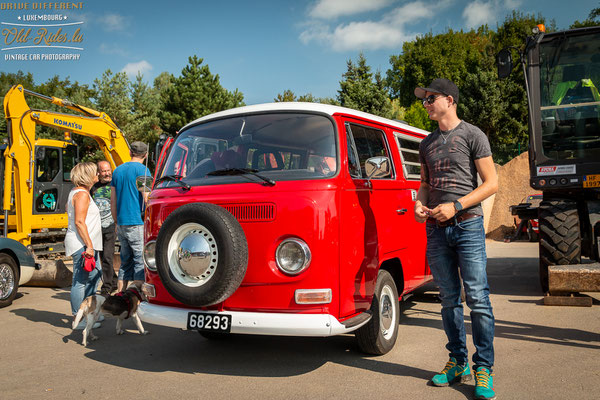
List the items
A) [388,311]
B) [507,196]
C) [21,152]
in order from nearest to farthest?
[388,311], [21,152], [507,196]

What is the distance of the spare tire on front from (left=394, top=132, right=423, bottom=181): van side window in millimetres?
2458

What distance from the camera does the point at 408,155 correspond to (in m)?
5.80

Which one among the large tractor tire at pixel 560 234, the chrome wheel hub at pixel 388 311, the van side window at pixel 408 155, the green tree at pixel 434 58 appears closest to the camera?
the chrome wheel hub at pixel 388 311

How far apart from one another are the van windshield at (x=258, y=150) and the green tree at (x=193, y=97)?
28128 mm

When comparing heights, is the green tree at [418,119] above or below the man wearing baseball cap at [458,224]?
above

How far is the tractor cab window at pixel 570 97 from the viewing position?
668 cm

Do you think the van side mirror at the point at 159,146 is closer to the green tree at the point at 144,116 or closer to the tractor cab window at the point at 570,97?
the tractor cab window at the point at 570,97

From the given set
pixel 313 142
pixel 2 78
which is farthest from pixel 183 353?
pixel 2 78

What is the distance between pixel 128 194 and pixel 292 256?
3.45 meters

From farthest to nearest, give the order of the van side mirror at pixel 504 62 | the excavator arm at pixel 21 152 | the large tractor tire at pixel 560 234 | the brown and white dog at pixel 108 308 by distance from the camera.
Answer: the excavator arm at pixel 21 152
the van side mirror at pixel 504 62
the large tractor tire at pixel 560 234
the brown and white dog at pixel 108 308

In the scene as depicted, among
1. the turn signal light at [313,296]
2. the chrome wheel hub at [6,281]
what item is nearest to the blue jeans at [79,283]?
the chrome wheel hub at [6,281]

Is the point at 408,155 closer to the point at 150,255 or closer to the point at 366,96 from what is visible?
the point at 150,255

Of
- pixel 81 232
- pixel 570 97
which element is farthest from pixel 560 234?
pixel 81 232

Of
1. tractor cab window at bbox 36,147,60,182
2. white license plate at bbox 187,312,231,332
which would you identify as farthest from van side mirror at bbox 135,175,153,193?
tractor cab window at bbox 36,147,60,182
